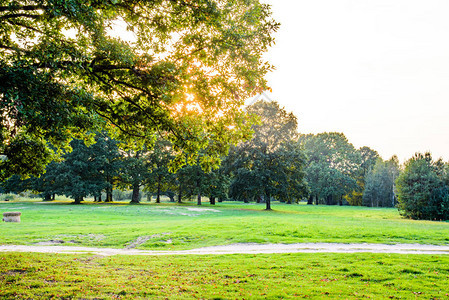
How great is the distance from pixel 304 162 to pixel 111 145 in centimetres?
3473

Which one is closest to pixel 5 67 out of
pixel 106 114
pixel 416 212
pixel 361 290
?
pixel 106 114

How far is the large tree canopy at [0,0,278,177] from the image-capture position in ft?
29.0

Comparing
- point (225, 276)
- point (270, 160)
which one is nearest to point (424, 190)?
point (270, 160)

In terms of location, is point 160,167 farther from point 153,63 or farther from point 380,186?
point 380,186

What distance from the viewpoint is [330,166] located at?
86.9m

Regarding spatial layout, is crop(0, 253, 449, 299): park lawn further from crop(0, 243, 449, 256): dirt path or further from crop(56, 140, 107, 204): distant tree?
crop(56, 140, 107, 204): distant tree

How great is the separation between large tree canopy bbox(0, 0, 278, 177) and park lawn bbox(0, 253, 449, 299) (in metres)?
4.22

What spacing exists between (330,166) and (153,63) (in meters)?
83.2

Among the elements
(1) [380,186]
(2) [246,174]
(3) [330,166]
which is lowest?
(1) [380,186]

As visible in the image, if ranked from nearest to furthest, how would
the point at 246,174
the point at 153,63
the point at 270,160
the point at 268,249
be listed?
the point at 153,63, the point at 268,249, the point at 246,174, the point at 270,160

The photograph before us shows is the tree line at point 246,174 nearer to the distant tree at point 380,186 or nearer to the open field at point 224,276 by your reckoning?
the distant tree at point 380,186

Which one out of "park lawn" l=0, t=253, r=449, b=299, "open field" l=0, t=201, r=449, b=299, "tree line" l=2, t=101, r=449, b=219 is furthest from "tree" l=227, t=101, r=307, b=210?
"park lawn" l=0, t=253, r=449, b=299

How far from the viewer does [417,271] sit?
375 inches

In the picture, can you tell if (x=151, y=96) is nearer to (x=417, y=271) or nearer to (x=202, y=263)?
(x=202, y=263)
